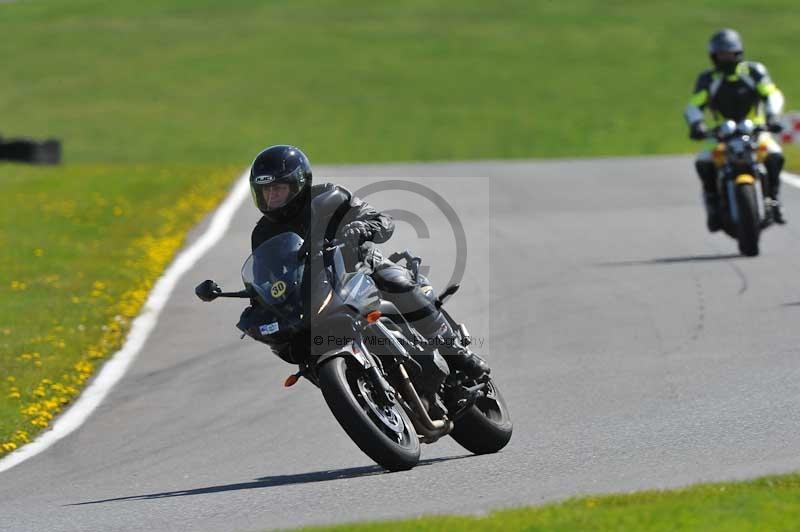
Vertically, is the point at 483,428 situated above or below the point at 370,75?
above

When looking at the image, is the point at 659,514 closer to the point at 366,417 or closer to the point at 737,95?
the point at 366,417

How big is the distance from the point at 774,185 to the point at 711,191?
64 cm

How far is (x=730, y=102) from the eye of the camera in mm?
15984

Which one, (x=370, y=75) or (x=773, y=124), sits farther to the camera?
(x=370, y=75)

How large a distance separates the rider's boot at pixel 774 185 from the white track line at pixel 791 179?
644 centimetres

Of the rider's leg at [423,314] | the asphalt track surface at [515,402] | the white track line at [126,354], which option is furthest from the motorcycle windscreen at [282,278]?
the white track line at [126,354]

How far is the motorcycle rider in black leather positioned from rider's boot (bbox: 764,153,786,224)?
8003 mm

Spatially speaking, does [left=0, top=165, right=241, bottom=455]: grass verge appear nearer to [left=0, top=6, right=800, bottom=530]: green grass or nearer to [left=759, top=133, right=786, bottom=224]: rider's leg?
[left=0, top=6, right=800, bottom=530]: green grass

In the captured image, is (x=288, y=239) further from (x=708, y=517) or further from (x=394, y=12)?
(x=394, y=12)

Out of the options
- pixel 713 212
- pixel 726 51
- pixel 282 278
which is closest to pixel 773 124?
pixel 726 51

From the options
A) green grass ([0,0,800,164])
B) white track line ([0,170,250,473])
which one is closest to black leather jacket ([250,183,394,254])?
white track line ([0,170,250,473])

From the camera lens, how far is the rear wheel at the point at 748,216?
598 inches

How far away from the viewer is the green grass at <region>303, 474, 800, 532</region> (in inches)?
232

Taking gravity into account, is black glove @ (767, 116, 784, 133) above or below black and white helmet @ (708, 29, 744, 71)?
below
